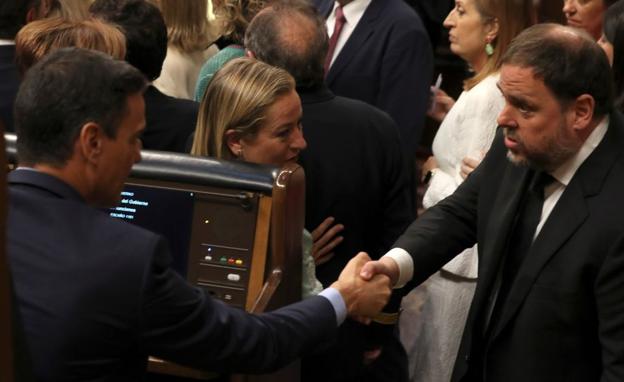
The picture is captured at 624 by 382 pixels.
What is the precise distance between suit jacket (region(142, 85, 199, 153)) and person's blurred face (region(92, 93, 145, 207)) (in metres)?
1.48

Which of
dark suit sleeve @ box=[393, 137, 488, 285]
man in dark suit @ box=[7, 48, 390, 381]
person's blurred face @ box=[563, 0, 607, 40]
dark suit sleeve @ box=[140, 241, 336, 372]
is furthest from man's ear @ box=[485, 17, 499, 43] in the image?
man in dark suit @ box=[7, 48, 390, 381]

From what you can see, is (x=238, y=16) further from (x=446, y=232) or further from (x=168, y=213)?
(x=168, y=213)

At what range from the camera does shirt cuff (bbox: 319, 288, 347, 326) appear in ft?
9.52

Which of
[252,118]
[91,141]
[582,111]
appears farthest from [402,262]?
[91,141]

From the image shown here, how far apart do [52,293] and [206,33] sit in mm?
3038

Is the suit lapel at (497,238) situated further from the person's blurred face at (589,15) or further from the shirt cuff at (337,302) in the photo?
the person's blurred face at (589,15)

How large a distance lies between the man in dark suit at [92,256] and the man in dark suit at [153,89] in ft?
4.68

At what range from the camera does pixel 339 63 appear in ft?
16.4

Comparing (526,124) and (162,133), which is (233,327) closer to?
(526,124)

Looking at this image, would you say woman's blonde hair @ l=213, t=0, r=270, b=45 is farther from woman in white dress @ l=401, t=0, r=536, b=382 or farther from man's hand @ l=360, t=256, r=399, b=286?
man's hand @ l=360, t=256, r=399, b=286

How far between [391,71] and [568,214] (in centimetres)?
210

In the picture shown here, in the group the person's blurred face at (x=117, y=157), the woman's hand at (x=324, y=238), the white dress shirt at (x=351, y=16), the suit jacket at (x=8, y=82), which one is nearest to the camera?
the person's blurred face at (x=117, y=157)

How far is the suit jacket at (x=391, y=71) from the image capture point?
16.2 ft

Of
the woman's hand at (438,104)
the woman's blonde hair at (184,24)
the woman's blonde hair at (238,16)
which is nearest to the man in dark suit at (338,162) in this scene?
the woman's blonde hair at (238,16)
